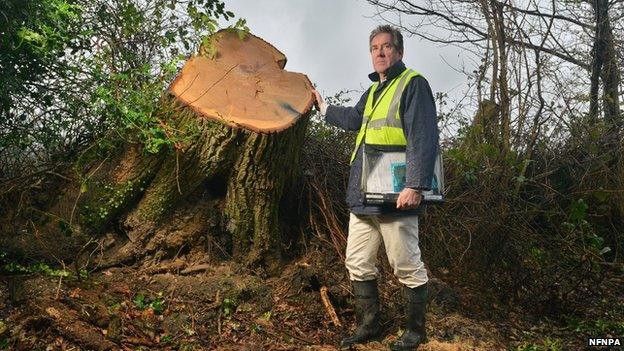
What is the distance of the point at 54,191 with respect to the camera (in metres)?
4.27

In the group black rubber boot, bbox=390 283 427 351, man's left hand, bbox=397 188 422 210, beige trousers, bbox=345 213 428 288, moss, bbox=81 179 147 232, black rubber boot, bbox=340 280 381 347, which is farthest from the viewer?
moss, bbox=81 179 147 232

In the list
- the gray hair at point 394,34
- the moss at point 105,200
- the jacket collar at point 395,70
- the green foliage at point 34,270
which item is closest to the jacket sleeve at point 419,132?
the jacket collar at point 395,70

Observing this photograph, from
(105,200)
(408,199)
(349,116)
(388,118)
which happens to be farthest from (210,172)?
(408,199)

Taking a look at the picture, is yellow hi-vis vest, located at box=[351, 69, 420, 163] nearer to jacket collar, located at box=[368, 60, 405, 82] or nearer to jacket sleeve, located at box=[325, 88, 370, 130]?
jacket collar, located at box=[368, 60, 405, 82]

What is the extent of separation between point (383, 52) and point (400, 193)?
983mm

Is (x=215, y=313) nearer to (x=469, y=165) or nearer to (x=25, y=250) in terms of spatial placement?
(x=25, y=250)

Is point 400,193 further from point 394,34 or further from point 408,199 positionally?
point 394,34

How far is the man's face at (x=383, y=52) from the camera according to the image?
3.78 meters

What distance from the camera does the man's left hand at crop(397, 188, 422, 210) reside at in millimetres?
3436

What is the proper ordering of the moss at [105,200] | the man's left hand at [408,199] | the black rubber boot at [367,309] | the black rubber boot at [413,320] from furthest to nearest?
the moss at [105,200] → the black rubber boot at [367,309] → the black rubber boot at [413,320] → the man's left hand at [408,199]

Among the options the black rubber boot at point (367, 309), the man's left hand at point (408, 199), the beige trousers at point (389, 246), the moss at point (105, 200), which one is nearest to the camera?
the man's left hand at point (408, 199)

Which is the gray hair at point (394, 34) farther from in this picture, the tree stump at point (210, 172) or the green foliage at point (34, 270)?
the green foliage at point (34, 270)

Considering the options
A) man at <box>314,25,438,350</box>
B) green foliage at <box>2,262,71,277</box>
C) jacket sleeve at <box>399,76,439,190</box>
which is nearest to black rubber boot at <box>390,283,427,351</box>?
man at <box>314,25,438,350</box>

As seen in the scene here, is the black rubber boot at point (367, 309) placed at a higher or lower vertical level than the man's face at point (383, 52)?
lower
